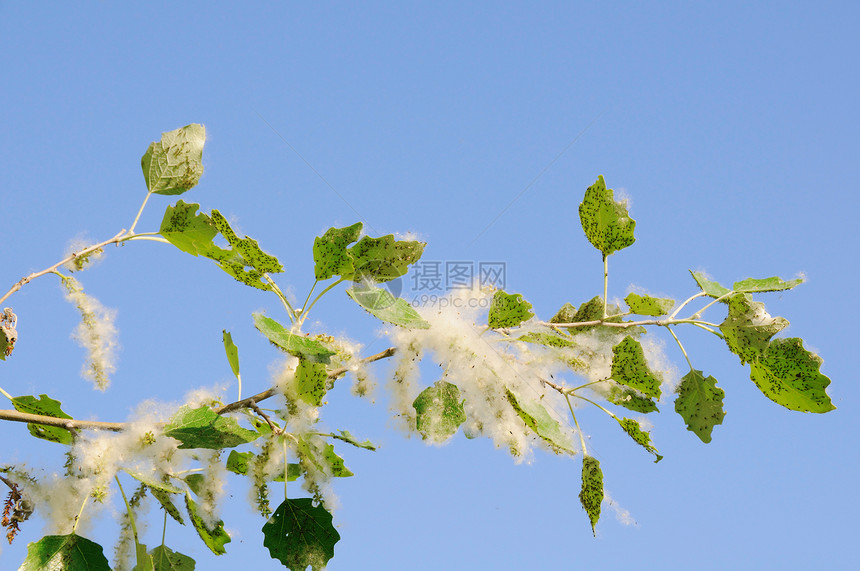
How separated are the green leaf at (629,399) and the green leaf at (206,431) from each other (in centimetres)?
96

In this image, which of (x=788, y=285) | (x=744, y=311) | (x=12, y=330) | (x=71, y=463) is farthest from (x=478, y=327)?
(x=12, y=330)

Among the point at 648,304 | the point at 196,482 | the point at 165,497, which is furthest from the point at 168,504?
the point at 648,304

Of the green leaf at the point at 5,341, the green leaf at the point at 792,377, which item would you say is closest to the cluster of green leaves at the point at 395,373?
the green leaf at the point at 792,377

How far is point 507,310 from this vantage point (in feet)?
4.99

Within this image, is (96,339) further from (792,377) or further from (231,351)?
(792,377)

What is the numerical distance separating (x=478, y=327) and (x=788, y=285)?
0.84 metres

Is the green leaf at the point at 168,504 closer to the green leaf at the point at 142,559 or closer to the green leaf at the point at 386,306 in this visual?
the green leaf at the point at 142,559

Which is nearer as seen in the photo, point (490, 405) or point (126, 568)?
point (490, 405)

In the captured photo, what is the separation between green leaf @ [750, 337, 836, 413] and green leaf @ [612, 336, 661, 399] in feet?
0.87

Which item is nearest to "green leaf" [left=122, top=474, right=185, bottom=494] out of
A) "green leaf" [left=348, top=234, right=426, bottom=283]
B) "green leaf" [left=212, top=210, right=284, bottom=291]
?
"green leaf" [left=212, top=210, right=284, bottom=291]

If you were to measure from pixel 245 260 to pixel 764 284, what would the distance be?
54.6 inches

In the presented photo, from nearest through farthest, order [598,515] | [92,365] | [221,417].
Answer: [221,417], [598,515], [92,365]

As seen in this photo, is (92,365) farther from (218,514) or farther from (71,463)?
(218,514)

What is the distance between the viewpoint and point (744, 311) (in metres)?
1.59
